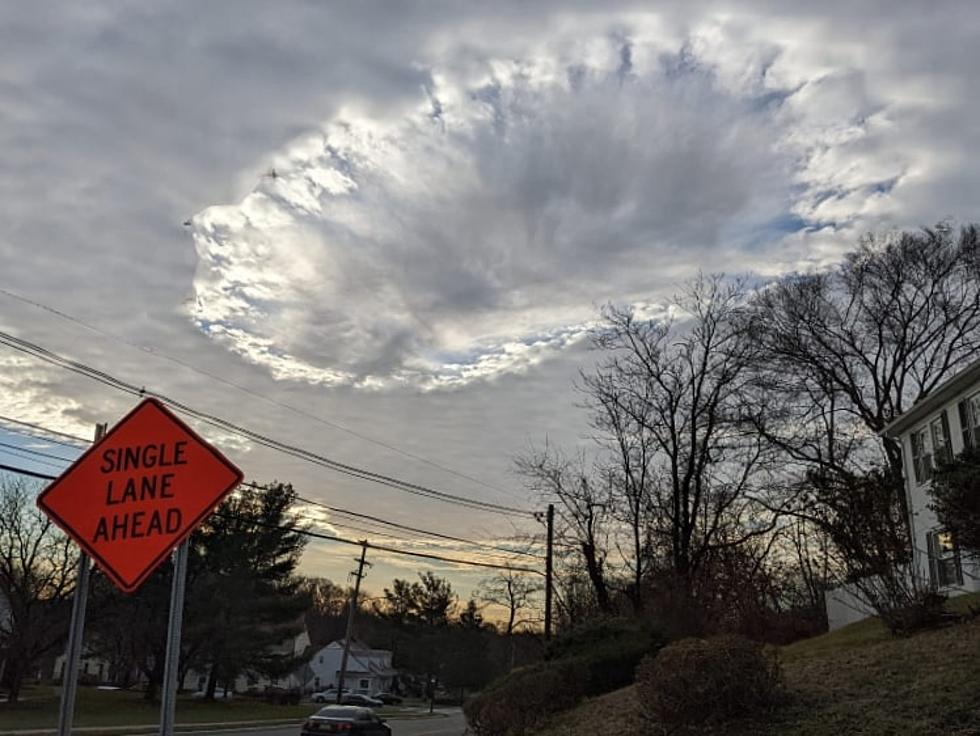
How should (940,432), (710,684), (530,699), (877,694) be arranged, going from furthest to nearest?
(940,432)
(530,699)
(710,684)
(877,694)

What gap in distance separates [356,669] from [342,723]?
78471 millimetres

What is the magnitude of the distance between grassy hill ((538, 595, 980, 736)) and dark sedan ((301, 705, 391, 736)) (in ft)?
34.6

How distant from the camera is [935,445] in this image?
25.8 metres

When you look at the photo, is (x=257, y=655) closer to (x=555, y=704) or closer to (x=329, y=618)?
(x=555, y=704)

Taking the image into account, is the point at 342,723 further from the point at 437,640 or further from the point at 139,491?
the point at 437,640

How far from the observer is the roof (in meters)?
22.9

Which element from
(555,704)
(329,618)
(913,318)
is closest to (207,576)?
(555,704)

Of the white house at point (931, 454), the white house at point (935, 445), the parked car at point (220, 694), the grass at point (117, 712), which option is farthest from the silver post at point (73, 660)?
the parked car at point (220, 694)

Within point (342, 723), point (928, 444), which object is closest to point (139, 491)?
point (342, 723)

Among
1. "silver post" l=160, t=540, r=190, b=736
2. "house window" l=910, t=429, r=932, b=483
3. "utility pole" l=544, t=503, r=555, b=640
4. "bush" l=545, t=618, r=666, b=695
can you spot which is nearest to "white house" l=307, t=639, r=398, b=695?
"utility pole" l=544, t=503, r=555, b=640

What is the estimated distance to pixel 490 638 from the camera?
85.9 m

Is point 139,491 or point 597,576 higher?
point 597,576

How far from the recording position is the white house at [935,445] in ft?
74.5

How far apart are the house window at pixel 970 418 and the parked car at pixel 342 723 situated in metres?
17.7
